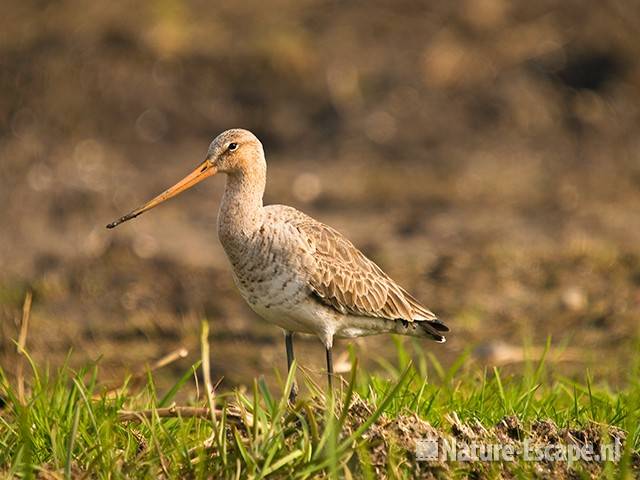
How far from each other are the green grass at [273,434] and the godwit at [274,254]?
618mm

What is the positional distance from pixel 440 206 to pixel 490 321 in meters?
2.55

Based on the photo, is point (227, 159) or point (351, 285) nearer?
point (227, 159)

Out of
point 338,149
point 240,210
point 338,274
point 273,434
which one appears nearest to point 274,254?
point 240,210

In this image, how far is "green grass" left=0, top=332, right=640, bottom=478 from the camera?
4441 millimetres

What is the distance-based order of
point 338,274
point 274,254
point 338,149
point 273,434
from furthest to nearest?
point 338,149
point 338,274
point 274,254
point 273,434

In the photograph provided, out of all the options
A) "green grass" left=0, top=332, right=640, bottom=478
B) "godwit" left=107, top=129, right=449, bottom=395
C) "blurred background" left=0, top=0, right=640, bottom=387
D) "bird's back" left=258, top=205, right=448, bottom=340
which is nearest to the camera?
"green grass" left=0, top=332, right=640, bottom=478

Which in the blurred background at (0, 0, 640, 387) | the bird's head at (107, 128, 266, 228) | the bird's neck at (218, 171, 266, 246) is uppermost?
the bird's head at (107, 128, 266, 228)

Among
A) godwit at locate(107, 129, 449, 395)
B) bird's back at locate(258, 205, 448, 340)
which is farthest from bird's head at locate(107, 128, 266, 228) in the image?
bird's back at locate(258, 205, 448, 340)

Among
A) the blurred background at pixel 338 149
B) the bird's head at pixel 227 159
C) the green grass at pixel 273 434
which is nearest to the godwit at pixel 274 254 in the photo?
the bird's head at pixel 227 159

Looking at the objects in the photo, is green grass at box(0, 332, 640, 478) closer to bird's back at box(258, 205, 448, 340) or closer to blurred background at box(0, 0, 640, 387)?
bird's back at box(258, 205, 448, 340)

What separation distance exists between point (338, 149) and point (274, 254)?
6.40 m

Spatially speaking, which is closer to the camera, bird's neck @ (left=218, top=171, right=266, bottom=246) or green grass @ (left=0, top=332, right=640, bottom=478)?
green grass @ (left=0, top=332, right=640, bottom=478)

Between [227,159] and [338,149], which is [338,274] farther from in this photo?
[338,149]

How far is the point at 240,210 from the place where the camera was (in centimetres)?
598
